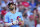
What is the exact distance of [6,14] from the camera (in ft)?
7.13

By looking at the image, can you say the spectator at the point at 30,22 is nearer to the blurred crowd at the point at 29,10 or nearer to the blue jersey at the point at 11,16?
the blurred crowd at the point at 29,10

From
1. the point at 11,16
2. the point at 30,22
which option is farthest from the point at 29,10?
the point at 11,16

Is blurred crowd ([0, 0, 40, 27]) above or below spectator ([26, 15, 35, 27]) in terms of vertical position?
above

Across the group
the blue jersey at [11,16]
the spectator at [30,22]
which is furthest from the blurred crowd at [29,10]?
the blue jersey at [11,16]

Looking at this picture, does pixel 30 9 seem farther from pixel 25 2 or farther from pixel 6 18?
pixel 6 18

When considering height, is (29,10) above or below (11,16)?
above

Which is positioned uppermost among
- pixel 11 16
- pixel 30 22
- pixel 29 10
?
pixel 29 10

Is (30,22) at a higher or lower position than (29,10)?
lower

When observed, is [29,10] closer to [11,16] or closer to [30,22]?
[30,22]

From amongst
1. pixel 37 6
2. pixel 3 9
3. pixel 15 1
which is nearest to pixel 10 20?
pixel 3 9

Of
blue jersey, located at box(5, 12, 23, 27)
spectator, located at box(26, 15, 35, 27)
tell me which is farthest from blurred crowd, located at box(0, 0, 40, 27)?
blue jersey, located at box(5, 12, 23, 27)

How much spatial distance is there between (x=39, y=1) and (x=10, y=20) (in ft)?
2.78

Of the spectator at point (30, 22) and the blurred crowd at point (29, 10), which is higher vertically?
the blurred crowd at point (29, 10)

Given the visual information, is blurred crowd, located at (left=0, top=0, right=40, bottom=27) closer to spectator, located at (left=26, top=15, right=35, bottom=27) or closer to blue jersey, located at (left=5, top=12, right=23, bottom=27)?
spectator, located at (left=26, top=15, right=35, bottom=27)
